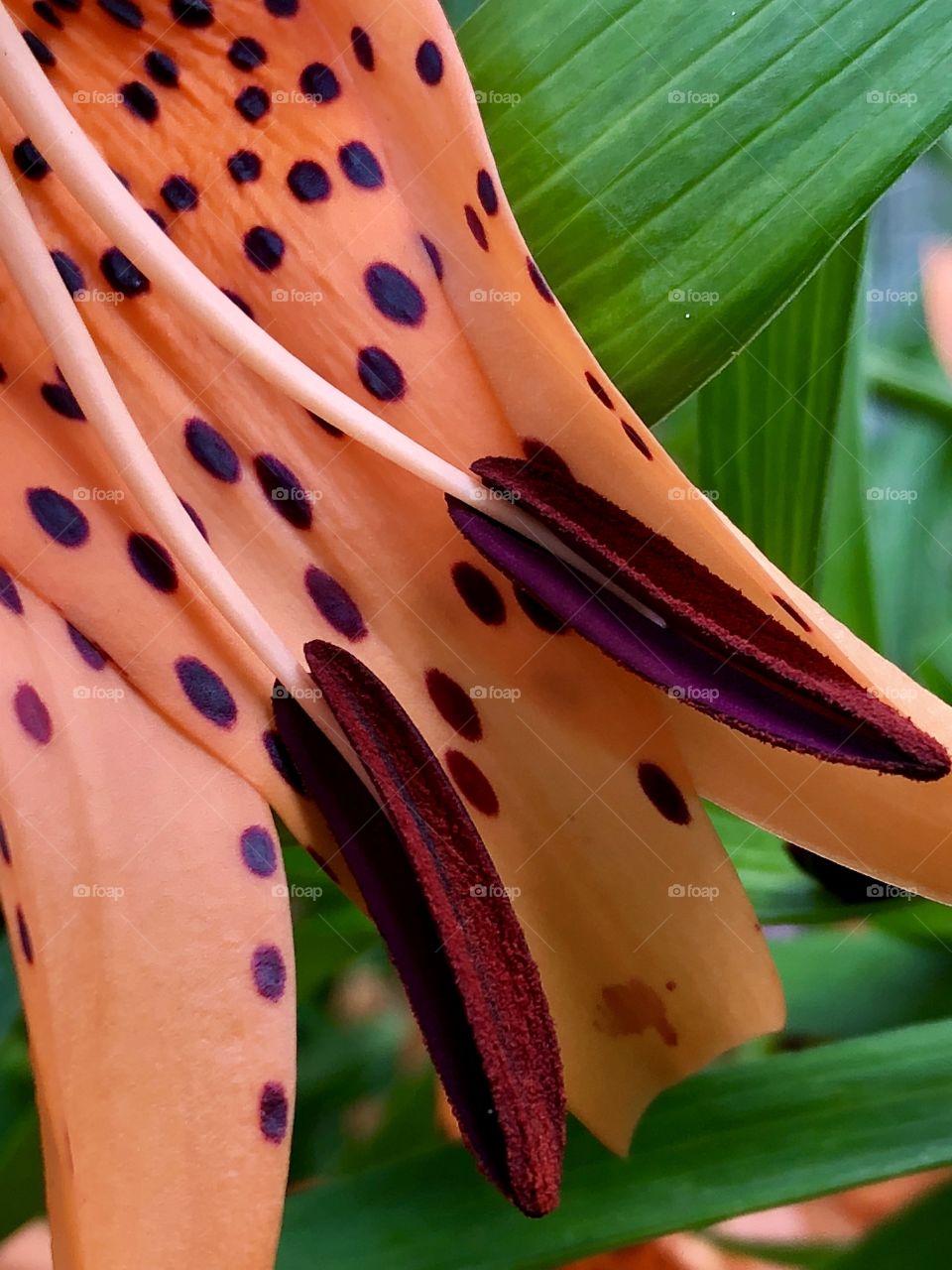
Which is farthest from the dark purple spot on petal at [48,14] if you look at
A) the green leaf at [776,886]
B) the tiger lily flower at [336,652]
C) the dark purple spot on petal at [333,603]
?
the green leaf at [776,886]

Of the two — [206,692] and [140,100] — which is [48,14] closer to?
[140,100]

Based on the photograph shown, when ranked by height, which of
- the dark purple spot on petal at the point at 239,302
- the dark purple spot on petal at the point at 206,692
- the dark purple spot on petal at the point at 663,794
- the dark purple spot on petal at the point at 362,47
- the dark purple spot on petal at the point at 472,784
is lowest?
the dark purple spot on petal at the point at 206,692

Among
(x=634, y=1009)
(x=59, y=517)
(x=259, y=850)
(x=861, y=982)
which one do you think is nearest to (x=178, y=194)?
(x=59, y=517)

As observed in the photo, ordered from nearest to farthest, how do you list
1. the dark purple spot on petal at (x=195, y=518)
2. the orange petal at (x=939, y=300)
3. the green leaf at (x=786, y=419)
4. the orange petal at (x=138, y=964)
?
the orange petal at (x=138, y=964)
the dark purple spot on petal at (x=195, y=518)
the green leaf at (x=786, y=419)
the orange petal at (x=939, y=300)

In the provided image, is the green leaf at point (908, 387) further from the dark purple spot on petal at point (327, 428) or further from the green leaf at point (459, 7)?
the dark purple spot on petal at point (327, 428)

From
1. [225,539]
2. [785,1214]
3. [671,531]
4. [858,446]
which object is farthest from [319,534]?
[785,1214]

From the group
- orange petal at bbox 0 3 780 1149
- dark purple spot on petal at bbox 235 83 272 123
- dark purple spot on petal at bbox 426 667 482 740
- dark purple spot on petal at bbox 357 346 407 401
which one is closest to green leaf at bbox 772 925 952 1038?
orange petal at bbox 0 3 780 1149

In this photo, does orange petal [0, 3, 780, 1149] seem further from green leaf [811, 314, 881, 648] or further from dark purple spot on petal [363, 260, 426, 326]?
green leaf [811, 314, 881, 648]
